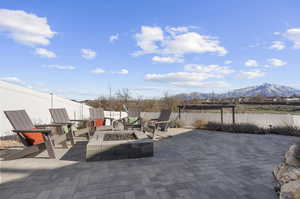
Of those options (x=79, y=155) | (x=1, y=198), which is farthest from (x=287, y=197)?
(x=79, y=155)

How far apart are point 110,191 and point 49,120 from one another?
5552 millimetres

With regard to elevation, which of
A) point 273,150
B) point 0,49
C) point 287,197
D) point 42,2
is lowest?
point 273,150

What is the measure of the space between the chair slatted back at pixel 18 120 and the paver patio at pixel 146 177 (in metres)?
0.67

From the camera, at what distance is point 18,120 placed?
320 cm

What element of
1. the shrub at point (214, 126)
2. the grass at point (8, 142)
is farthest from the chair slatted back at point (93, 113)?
the shrub at point (214, 126)

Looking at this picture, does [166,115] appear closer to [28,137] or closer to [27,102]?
[28,137]

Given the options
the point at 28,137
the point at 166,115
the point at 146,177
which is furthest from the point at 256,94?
the point at 28,137

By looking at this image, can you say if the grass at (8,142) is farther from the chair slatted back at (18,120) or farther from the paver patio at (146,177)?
the paver patio at (146,177)

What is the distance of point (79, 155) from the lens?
11.3 ft

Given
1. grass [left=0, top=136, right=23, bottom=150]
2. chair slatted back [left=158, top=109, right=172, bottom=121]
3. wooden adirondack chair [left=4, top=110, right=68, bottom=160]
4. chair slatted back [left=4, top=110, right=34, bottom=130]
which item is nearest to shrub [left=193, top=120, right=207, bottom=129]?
chair slatted back [left=158, top=109, right=172, bottom=121]

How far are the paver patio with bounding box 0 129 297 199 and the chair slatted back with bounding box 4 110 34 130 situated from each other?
67 cm

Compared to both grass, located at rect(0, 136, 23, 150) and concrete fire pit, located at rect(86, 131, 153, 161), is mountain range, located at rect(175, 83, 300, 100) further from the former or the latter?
grass, located at rect(0, 136, 23, 150)

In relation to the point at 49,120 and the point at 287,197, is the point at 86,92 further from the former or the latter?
the point at 287,197

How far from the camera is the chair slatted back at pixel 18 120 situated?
3.01 metres
